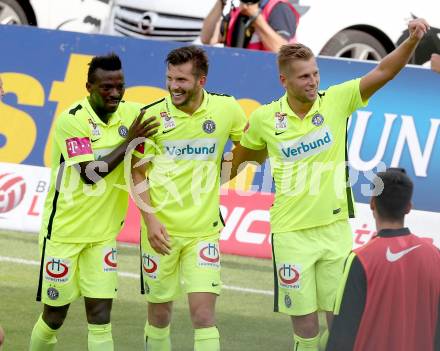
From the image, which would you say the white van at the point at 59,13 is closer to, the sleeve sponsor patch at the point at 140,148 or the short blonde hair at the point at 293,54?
the sleeve sponsor patch at the point at 140,148

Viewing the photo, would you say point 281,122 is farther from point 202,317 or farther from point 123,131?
point 202,317

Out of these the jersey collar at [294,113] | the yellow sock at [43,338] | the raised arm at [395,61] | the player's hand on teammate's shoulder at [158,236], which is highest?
the raised arm at [395,61]

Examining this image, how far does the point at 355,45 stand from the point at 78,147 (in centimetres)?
820

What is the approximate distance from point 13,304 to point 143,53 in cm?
354

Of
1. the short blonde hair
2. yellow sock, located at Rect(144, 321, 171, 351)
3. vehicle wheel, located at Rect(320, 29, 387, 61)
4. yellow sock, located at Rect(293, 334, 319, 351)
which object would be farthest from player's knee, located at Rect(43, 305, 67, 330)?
vehicle wheel, located at Rect(320, 29, 387, 61)

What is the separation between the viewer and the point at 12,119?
13312mm

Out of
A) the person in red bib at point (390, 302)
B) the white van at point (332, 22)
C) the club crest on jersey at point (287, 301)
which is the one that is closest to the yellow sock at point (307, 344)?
the club crest on jersey at point (287, 301)

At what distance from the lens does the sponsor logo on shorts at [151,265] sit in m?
8.39

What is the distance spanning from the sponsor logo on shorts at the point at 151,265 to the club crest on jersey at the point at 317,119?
1.38m

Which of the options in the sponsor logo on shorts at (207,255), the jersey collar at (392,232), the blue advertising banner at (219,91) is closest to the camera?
the jersey collar at (392,232)

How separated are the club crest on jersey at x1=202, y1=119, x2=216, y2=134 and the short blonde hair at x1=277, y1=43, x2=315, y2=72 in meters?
0.60

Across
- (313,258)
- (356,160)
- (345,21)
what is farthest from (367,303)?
(345,21)

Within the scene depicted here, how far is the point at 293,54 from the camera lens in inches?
320

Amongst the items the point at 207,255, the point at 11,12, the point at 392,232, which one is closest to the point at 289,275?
the point at 207,255
